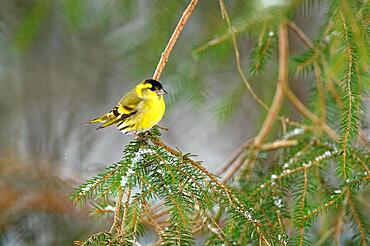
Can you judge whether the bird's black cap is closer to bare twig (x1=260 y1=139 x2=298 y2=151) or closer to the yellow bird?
the yellow bird

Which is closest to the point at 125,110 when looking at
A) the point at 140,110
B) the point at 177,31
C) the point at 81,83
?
the point at 140,110

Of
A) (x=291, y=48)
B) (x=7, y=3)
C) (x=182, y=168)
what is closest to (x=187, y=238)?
(x=182, y=168)

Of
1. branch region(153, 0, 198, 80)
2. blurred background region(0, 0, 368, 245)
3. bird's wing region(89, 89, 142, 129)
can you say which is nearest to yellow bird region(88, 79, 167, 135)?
bird's wing region(89, 89, 142, 129)

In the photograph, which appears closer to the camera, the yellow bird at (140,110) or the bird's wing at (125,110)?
the yellow bird at (140,110)

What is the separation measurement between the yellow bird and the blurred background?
0.24m

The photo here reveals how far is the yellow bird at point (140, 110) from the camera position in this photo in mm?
1221

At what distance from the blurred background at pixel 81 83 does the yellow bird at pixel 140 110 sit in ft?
0.78

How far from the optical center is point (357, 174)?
1157 millimetres

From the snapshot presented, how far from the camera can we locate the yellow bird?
122 centimetres

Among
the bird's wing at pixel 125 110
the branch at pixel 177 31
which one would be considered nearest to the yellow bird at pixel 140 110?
the bird's wing at pixel 125 110

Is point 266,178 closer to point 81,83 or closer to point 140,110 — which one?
point 140,110

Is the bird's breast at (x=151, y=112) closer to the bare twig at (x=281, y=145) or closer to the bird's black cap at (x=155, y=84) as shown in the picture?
the bird's black cap at (x=155, y=84)

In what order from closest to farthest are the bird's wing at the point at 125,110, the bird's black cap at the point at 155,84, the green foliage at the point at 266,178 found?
1. the green foliage at the point at 266,178
2. the bird's black cap at the point at 155,84
3. the bird's wing at the point at 125,110

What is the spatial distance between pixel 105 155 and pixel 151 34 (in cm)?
136
